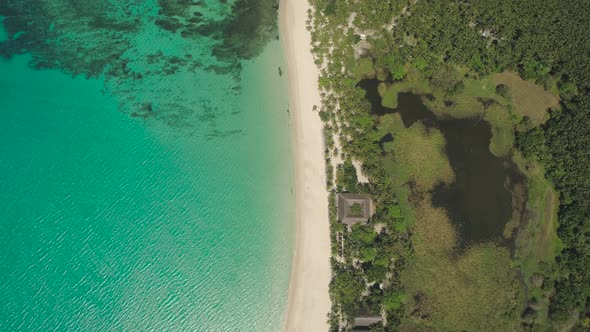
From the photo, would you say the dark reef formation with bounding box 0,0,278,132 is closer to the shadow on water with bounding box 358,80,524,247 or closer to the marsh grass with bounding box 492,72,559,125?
the shadow on water with bounding box 358,80,524,247

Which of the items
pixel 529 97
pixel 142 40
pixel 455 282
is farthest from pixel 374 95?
pixel 142 40

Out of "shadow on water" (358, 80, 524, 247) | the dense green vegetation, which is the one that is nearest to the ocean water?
the dense green vegetation

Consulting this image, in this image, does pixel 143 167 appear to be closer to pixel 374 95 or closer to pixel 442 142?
pixel 374 95

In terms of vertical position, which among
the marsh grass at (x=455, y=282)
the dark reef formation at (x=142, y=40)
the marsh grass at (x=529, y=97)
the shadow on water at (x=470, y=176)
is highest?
the dark reef formation at (x=142, y=40)

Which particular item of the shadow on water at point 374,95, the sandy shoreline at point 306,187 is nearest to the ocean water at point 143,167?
the sandy shoreline at point 306,187

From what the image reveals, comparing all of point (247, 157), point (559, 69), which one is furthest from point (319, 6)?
point (559, 69)

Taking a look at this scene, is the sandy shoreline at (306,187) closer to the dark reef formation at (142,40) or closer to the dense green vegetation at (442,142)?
the dense green vegetation at (442,142)

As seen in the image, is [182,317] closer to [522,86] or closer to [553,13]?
[522,86]
